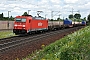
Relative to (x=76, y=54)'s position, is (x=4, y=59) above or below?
below

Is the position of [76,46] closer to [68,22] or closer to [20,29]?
[20,29]

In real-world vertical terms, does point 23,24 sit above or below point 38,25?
above

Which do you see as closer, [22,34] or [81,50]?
[81,50]

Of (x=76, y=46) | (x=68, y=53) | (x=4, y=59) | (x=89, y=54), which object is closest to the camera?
(x=89, y=54)

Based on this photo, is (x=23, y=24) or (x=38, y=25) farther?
(x=38, y=25)

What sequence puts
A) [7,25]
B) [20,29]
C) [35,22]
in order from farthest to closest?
1. [7,25]
2. [35,22]
3. [20,29]

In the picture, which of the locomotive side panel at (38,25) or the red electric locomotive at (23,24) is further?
the locomotive side panel at (38,25)

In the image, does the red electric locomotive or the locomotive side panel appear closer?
the red electric locomotive

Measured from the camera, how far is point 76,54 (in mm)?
7422

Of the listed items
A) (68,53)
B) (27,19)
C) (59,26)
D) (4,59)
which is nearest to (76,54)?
(68,53)

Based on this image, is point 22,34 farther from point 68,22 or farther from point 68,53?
point 68,22

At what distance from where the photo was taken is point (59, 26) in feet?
201

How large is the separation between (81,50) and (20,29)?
26.4m

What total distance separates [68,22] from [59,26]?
9.47 metres
